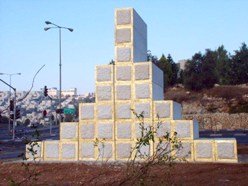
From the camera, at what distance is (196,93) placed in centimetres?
6831

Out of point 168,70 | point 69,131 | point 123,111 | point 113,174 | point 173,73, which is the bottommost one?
point 113,174

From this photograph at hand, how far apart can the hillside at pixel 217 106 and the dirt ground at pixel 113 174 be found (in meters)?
40.7

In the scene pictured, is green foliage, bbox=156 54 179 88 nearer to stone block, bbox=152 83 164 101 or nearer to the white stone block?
stone block, bbox=152 83 164 101

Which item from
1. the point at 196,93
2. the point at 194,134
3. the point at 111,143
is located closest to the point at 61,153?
the point at 111,143

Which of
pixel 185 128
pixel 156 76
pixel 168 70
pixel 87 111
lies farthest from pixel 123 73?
pixel 168 70

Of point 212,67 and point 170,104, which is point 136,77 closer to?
point 170,104

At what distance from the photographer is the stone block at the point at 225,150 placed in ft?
44.5

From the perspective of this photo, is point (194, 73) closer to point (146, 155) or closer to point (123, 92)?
point (123, 92)

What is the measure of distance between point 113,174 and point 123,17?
6.37 m

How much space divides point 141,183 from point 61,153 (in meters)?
11.1

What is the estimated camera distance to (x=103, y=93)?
14938mm

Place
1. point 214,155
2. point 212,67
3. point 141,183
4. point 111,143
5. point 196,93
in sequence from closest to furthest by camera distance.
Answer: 1. point 141,183
2. point 214,155
3. point 111,143
4. point 196,93
5. point 212,67

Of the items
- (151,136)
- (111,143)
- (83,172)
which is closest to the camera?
(151,136)

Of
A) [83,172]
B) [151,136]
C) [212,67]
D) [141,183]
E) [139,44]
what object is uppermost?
[212,67]
